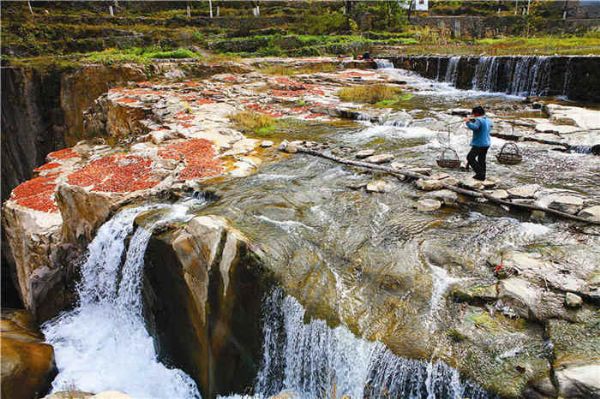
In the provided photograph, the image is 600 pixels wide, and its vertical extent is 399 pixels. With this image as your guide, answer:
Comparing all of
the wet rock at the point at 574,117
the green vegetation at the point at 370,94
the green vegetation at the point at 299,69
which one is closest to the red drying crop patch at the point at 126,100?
the green vegetation at the point at 370,94

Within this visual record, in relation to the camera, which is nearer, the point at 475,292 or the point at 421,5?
the point at 475,292

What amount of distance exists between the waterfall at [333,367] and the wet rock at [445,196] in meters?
3.34

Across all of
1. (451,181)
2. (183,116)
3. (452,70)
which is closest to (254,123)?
(183,116)

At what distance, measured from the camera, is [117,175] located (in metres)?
8.77

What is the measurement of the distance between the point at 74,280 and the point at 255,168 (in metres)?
4.17

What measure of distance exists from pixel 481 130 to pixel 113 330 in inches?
287

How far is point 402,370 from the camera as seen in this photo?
429 cm

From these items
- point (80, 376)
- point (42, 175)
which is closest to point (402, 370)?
point (80, 376)

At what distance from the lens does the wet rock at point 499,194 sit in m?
6.83

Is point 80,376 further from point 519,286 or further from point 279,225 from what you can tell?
point 519,286

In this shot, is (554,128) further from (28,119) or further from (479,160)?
(28,119)

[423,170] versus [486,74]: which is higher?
[486,74]

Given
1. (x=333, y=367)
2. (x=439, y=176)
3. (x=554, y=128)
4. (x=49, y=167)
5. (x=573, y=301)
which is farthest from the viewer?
(x=49, y=167)

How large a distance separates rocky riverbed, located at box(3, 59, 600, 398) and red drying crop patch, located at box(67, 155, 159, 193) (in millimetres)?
55
